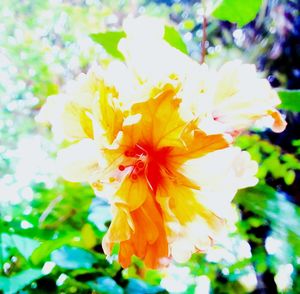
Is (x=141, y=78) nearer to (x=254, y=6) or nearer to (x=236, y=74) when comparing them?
(x=236, y=74)

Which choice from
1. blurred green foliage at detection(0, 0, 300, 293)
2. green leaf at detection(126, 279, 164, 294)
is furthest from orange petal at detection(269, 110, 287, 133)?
green leaf at detection(126, 279, 164, 294)

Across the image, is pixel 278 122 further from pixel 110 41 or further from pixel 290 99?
pixel 110 41

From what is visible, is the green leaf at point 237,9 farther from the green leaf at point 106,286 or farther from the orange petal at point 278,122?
the green leaf at point 106,286

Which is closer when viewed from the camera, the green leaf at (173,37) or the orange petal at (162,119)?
the orange petal at (162,119)

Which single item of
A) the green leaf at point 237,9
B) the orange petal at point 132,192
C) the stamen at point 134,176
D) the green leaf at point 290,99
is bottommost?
the green leaf at point 290,99

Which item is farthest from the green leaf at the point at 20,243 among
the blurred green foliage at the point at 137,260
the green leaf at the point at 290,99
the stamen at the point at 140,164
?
the green leaf at the point at 290,99

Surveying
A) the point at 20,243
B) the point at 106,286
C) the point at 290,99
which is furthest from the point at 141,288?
the point at 290,99
